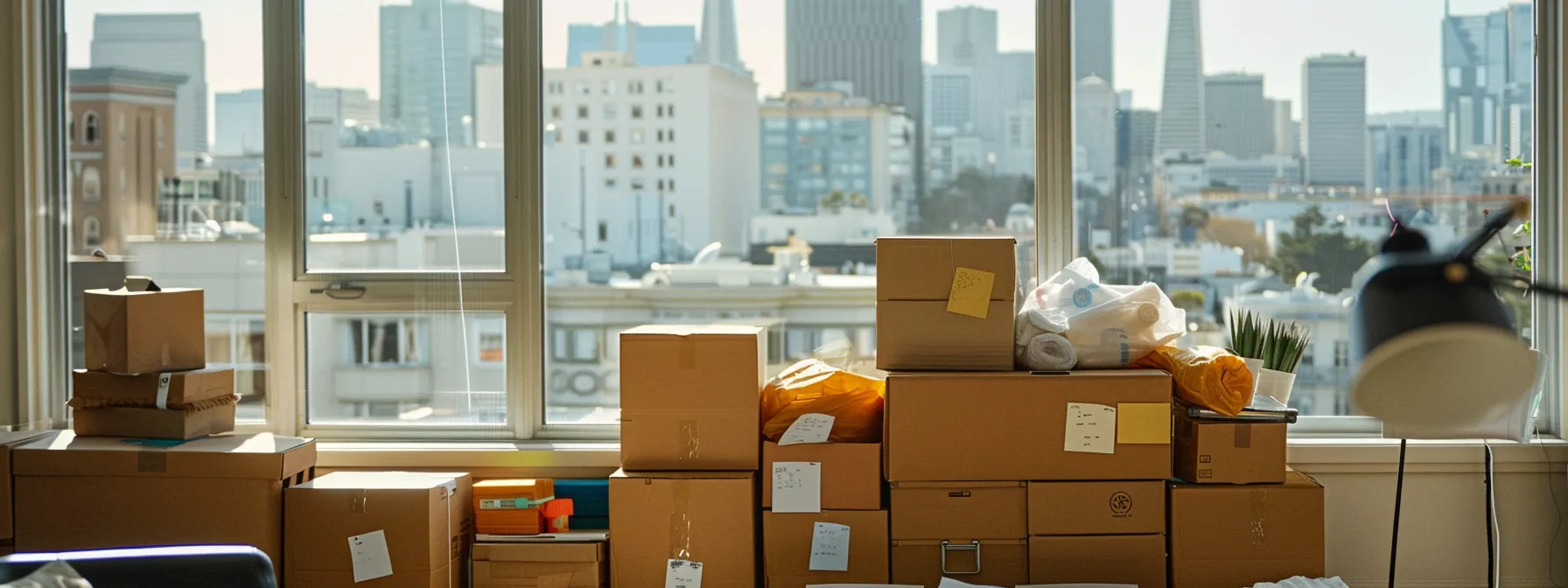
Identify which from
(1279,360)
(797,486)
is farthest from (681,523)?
(1279,360)

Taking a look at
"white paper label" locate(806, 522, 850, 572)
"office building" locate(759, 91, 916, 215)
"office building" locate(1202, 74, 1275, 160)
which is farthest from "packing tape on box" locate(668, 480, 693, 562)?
"office building" locate(1202, 74, 1275, 160)

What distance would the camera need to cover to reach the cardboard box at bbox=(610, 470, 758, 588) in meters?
2.76

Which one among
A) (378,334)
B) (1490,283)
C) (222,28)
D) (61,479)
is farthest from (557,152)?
(1490,283)

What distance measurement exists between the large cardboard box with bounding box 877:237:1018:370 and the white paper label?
1.46 ft

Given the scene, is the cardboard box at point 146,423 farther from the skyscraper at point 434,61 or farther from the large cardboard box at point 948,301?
the large cardboard box at point 948,301

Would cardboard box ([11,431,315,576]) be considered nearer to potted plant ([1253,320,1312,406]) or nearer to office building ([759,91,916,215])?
office building ([759,91,916,215])

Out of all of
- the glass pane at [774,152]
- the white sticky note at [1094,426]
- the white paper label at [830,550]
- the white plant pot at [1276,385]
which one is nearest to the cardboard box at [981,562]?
the white paper label at [830,550]

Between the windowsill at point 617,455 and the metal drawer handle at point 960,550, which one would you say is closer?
the metal drawer handle at point 960,550

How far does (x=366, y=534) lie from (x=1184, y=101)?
95.7 inches

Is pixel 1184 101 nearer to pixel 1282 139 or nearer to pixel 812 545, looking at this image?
pixel 1282 139

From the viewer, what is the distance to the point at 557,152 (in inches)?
129

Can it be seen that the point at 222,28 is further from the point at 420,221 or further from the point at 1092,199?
the point at 1092,199

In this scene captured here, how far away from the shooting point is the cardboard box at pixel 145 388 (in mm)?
2828

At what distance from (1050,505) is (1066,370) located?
322 mm
